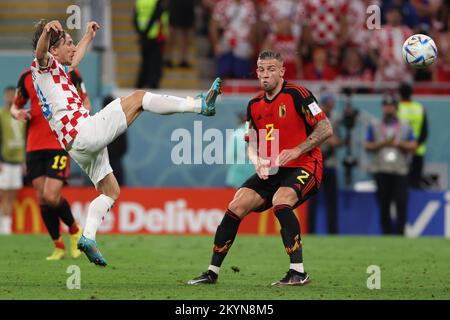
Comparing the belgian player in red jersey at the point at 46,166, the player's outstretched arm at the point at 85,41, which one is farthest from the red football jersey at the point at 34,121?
the player's outstretched arm at the point at 85,41

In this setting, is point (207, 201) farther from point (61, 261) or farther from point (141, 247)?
point (61, 261)

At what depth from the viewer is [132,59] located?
23031mm

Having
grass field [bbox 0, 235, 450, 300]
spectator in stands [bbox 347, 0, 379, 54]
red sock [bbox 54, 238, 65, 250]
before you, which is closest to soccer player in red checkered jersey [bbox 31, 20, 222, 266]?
grass field [bbox 0, 235, 450, 300]

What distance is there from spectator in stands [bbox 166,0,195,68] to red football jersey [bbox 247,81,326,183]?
1125 centimetres

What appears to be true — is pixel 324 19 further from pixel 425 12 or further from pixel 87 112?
pixel 87 112

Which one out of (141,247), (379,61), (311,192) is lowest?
(141,247)

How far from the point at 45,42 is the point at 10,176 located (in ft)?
30.4

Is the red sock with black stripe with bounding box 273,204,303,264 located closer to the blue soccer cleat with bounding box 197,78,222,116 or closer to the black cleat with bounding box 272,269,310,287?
the black cleat with bounding box 272,269,310,287

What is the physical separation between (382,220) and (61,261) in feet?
24.8

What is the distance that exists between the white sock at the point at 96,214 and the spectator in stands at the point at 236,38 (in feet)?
35.6

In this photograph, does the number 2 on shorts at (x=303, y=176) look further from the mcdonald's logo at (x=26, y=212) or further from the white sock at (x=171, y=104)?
the mcdonald's logo at (x=26, y=212)

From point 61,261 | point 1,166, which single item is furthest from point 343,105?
point 61,261

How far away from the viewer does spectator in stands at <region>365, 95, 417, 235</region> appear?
62.0ft

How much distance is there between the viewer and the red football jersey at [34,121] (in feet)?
44.5
